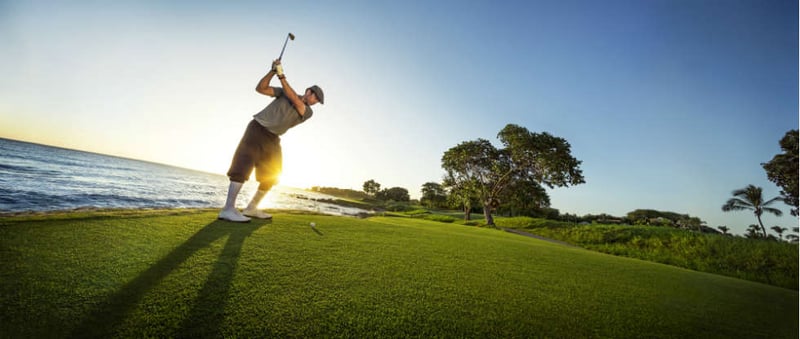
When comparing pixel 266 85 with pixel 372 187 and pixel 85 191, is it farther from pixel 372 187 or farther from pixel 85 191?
pixel 372 187

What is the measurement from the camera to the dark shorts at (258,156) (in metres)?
3.95

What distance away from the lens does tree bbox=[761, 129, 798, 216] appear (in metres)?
14.5

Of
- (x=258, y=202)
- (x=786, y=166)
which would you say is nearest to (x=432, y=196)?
(x=786, y=166)

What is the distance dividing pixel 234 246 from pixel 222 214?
1641 millimetres

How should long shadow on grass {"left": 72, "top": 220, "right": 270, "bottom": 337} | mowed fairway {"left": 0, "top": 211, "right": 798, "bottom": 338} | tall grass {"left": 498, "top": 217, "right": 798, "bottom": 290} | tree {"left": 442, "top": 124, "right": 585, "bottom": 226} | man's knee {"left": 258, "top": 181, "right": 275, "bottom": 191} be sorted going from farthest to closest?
1. tree {"left": 442, "top": 124, "right": 585, "bottom": 226}
2. tall grass {"left": 498, "top": 217, "right": 798, "bottom": 290}
3. man's knee {"left": 258, "top": 181, "right": 275, "bottom": 191}
4. mowed fairway {"left": 0, "top": 211, "right": 798, "bottom": 338}
5. long shadow on grass {"left": 72, "top": 220, "right": 270, "bottom": 337}

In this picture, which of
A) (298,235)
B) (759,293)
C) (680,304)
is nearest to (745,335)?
(680,304)

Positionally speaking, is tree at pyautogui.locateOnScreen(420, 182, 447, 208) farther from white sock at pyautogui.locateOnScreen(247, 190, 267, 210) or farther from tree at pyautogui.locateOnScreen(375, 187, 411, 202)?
white sock at pyautogui.locateOnScreen(247, 190, 267, 210)

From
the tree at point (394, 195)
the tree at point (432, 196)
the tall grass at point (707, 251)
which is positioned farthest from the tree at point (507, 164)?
the tree at point (394, 195)

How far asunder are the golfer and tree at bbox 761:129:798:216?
25505 millimetres

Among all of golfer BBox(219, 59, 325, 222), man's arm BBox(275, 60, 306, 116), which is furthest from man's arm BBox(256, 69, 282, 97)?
man's arm BBox(275, 60, 306, 116)

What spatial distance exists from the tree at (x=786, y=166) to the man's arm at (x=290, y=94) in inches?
1009

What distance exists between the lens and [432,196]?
2429 inches

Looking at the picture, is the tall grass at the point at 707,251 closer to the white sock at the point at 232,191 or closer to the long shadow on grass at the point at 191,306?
the long shadow on grass at the point at 191,306

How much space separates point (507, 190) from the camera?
23.7 metres
